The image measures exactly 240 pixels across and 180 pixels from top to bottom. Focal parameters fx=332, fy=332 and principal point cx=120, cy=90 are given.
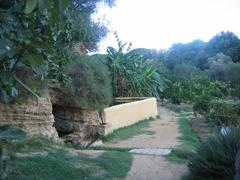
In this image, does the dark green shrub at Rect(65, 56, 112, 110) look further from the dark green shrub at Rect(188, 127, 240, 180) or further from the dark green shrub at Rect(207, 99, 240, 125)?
the dark green shrub at Rect(188, 127, 240, 180)

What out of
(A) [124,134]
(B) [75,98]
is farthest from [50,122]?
(A) [124,134]

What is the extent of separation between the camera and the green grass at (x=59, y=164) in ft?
16.7

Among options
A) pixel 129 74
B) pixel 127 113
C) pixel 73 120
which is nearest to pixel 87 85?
pixel 73 120

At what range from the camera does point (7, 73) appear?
75.8 inches

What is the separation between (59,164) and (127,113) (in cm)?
981

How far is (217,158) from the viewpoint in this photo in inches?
212

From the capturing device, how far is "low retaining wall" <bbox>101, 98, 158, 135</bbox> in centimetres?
1284

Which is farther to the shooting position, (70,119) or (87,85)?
(70,119)

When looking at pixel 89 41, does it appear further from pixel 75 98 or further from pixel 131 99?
pixel 75 98

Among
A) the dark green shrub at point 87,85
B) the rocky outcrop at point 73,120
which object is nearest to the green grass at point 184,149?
the dark green shrub at point 87,85

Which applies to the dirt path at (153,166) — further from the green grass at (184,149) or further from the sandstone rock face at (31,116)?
the sandstone rock face at (31,116)

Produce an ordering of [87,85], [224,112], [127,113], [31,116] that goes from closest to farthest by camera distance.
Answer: [31,116] < [87,85] < [224,112] < [127,113]

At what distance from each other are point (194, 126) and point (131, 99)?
4.85 m

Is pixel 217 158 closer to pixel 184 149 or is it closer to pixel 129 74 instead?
pixel 184 149
